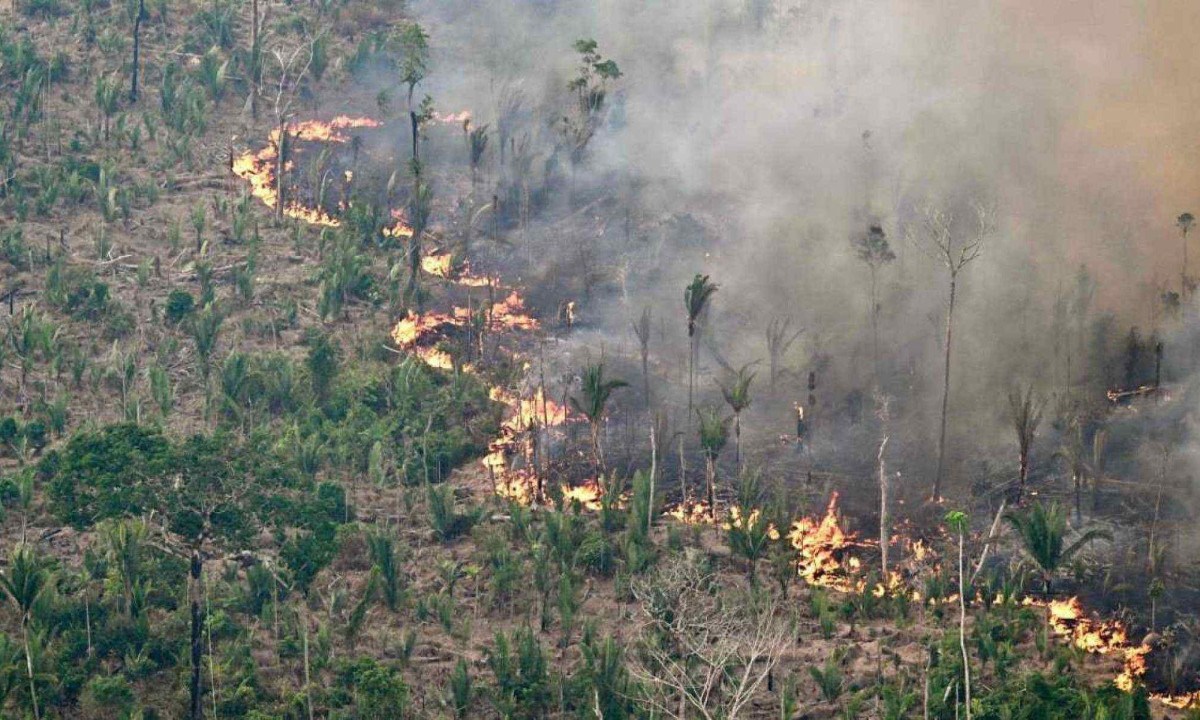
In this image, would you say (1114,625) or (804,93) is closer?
(1114,625)

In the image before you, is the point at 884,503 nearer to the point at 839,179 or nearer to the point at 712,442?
the point at 712,442

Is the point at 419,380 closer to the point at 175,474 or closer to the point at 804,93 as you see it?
the point at 175,474

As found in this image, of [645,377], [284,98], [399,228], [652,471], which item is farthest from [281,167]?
[652,471]

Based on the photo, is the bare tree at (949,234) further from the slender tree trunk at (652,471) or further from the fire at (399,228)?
the fire at (399,228)

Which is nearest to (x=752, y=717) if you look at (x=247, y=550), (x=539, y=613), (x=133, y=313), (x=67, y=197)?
(x=539, y=613)

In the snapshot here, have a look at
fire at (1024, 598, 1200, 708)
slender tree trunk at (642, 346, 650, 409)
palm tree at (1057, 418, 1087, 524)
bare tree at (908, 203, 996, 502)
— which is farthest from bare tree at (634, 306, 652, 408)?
fire at (1024, 598, 1200, 708)

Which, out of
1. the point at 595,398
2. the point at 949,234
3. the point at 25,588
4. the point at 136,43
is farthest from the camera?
the point at 136,43

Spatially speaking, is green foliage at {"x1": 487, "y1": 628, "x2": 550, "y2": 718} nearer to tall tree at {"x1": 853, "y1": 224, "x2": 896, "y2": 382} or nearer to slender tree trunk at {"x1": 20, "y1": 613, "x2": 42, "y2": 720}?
slender tree trunk at {"x1": 20, "y1": 613, "x2": 42, "y2": 720}
